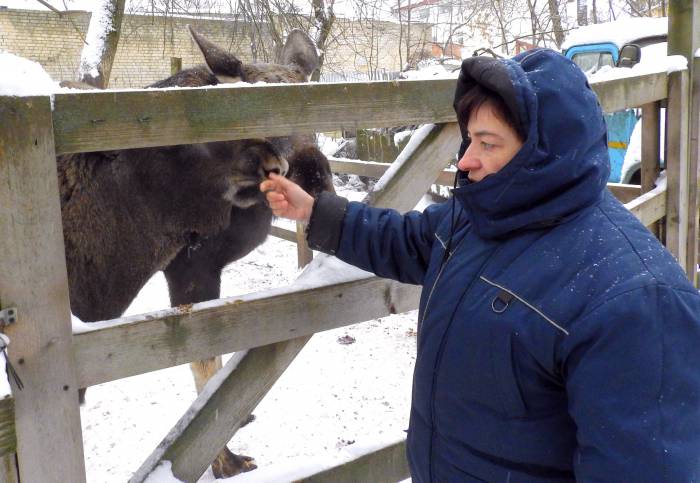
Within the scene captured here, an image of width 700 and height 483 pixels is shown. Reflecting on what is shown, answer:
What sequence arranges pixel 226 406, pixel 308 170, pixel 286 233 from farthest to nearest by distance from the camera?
1. pixel 286 233
2. pixel 308 170
3. pixel 226 406

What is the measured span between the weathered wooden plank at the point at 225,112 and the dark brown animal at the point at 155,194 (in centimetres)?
63

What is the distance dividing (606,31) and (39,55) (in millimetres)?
18659

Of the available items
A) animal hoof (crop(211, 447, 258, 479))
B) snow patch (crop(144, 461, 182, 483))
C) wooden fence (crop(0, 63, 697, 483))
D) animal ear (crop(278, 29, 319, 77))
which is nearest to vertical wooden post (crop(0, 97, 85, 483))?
wooden fence (crop(0, 63, 697, 483))

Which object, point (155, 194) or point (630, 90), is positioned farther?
point (630, 90)

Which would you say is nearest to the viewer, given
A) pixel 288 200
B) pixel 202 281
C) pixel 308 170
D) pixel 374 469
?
pixel 288 200

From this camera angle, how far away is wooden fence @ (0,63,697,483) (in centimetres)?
149

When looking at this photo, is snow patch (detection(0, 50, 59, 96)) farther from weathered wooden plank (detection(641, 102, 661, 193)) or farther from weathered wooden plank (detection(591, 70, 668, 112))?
weathered wooden plank (detection(641, 102, 661, 193))

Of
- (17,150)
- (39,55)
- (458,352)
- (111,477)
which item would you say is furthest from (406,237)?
(39,55)

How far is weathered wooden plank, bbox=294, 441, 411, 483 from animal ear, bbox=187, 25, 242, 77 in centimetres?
173

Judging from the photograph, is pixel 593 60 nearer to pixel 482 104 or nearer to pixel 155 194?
pixel 155 194

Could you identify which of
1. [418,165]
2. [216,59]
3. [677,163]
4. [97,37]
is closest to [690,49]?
[677,163]

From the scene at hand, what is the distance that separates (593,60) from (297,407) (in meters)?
7.60

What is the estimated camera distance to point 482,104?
1569 millimetres

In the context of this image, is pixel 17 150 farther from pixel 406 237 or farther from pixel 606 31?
pixel 606 31
